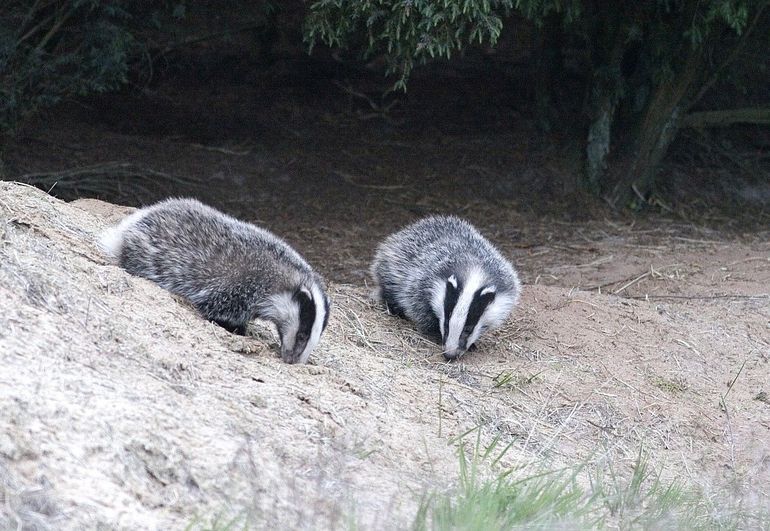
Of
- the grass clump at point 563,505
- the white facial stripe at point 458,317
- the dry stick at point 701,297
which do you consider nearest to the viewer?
the grass clump at point 563,505

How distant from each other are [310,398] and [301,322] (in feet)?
2.23

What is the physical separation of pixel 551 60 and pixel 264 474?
29.4 feet

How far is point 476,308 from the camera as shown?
21.6ft

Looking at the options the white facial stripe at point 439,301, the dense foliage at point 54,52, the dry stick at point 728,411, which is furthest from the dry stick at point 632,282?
the dense foliage at point 54,52

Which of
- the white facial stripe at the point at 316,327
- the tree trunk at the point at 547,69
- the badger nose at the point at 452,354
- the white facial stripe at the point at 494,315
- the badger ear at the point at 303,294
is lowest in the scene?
the badger nose at the point at 452,354

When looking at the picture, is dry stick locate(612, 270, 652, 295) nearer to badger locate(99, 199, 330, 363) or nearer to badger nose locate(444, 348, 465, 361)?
badger nose locate(444, 348, 465, 361)

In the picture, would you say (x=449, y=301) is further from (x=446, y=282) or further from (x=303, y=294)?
(x=303, y=294)

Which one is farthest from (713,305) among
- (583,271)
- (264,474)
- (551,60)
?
(264,474)

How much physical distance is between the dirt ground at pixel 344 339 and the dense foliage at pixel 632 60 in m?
0.57

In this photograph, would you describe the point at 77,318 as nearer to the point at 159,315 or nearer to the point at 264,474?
the point at 159,315

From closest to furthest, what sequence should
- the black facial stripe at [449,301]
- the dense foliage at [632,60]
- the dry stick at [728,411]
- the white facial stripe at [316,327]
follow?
the white facial stripe at [316,327], the dry stick at [728,411], the black facial stripe at [449,301], the dense foliage at [632,60]

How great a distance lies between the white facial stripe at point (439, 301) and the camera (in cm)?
673

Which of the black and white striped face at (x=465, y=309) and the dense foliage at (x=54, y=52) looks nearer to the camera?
the black and white striped face at (x=465, y=309)

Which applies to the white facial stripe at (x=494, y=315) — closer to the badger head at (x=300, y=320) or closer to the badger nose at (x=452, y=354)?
the badger nose at (x=452, y=354)
